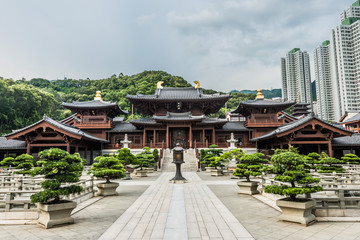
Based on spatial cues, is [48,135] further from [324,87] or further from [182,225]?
[324,87]

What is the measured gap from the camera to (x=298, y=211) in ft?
21.8

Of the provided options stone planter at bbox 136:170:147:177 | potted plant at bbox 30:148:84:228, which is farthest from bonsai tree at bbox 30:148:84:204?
stone planter at bbox 136:170:147:177

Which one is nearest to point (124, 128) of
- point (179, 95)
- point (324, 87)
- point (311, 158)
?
point (179, 95)

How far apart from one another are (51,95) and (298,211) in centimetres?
6514

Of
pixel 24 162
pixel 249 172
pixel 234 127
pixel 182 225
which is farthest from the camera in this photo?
pixel 234 127

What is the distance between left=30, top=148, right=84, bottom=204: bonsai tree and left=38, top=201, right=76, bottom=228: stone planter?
25 cm

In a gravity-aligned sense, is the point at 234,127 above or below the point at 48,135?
above

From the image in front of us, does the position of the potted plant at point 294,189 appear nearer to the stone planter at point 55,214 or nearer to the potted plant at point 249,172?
the potted plant at point 249,172

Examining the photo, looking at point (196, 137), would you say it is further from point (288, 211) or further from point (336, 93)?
point (336, 93)

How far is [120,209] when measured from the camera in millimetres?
8656

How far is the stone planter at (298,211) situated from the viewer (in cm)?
653

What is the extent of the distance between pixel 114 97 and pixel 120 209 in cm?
7496

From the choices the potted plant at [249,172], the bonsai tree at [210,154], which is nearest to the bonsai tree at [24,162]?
the potted plant at [249,172]

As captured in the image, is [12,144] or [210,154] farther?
A: [12,144]
